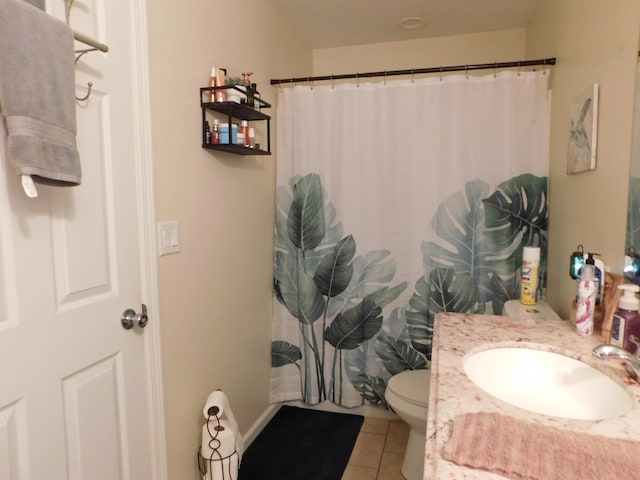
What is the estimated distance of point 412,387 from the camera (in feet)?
6.50

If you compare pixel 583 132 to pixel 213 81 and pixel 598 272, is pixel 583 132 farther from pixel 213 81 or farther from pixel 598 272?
pixel 213 81

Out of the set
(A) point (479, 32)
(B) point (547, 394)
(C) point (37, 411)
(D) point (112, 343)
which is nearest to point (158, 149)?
(D) point (112, 343)

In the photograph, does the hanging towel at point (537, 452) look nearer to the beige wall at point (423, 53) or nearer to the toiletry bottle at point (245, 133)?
the toiletry bottle at point (245, 133)

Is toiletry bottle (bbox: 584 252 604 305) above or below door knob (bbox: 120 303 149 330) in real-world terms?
above

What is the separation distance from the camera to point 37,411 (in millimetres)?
1041

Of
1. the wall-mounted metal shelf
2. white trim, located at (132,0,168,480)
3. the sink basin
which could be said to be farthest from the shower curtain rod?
the sink basin

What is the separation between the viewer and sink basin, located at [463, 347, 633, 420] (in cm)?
103

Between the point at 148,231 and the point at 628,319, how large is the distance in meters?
1.44

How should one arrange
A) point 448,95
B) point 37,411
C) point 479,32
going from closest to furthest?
point 37,411, point 448,95, point 479,32

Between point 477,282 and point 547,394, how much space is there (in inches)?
41.8

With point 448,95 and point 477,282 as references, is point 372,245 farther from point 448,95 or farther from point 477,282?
point 448,95

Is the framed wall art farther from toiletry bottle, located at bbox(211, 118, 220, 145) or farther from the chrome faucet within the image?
toiletry bottle, located at bbox(211, 118, 220, 145)

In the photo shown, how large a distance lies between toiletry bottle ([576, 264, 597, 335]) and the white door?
4.68ft

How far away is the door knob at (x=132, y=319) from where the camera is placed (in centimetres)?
131
